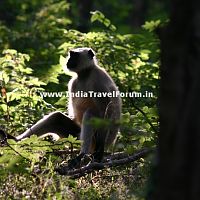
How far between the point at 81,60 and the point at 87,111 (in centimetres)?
102

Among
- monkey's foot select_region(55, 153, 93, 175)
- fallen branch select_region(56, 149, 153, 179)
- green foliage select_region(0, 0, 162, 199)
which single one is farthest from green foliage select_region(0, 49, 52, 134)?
fallen branch select_region(56, 149, 153, 179)

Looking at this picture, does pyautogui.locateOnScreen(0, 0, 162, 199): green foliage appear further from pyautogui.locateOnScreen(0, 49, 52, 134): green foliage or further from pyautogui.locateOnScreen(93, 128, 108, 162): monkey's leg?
pyautogui.locateOnScreen(93, 128, 108, 162): monkey's leg

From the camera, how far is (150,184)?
144 inches

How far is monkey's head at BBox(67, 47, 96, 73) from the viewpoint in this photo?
279 inches

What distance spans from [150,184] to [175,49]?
4.02 feet

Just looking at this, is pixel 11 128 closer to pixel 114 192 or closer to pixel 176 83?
pixel 114 192

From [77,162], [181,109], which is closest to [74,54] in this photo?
[77,162]

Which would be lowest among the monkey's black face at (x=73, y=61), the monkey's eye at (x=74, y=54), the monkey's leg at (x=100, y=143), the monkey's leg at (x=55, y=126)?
the monkey's leg at (x=100, y=143)

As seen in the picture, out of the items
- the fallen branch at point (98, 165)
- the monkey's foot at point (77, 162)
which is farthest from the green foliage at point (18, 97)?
the fallen branch at point (98, 165)

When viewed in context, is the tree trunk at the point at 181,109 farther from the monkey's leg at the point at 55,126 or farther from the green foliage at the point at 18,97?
the green foliage at the point at 18,97

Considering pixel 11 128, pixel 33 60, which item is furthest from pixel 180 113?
pixel 33 60

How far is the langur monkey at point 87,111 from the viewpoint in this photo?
243 inches

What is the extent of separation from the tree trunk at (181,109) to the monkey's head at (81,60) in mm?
4387

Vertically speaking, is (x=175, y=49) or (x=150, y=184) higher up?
(x=175, y=49)
